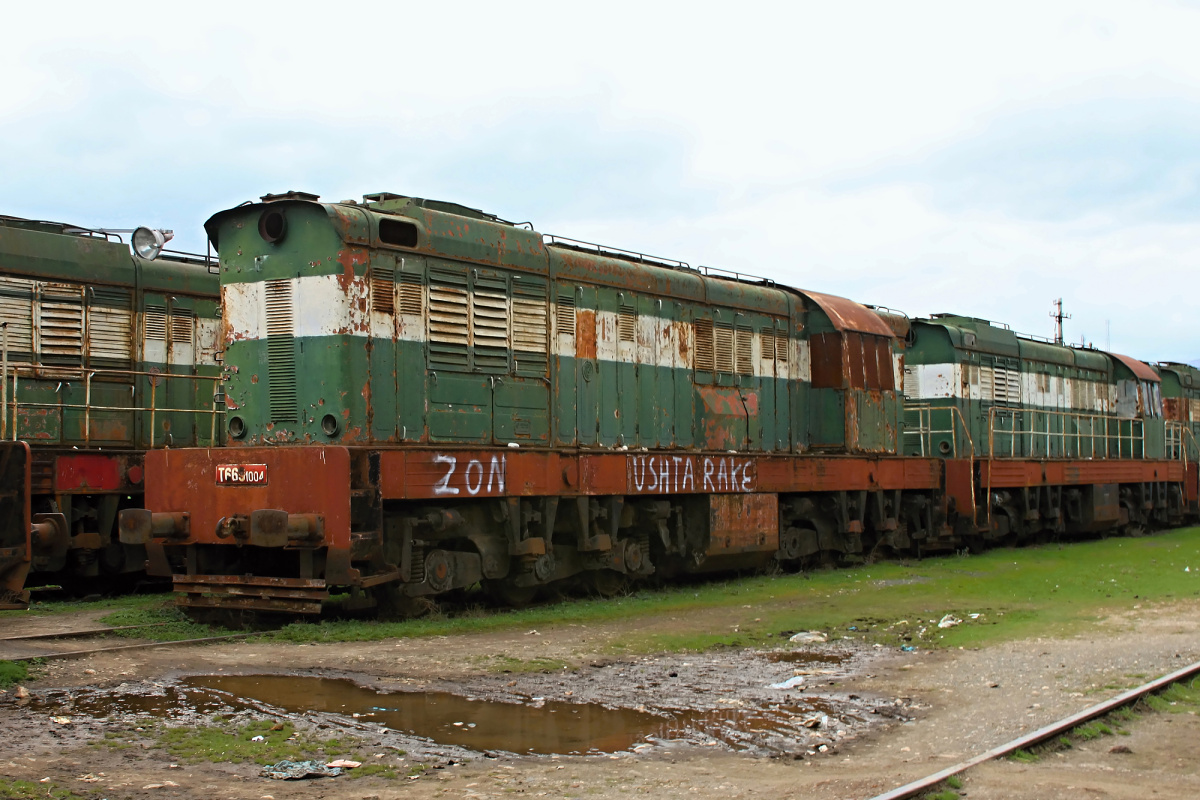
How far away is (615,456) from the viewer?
43.1 ft

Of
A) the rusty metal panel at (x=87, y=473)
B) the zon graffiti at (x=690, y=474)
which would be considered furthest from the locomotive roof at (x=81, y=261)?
the zon graffiti at (x=690, y=474)

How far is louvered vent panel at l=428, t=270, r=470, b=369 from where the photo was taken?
460 inches

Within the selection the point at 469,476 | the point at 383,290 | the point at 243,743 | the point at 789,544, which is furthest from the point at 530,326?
the point at 243,743

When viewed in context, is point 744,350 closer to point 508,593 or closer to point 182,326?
point 508,593

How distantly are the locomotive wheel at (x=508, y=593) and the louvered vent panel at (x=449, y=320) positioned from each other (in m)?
2.39

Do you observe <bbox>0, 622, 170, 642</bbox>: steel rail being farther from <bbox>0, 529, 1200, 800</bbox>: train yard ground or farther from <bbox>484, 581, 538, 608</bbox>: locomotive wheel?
<bbox>484, 581, 538, 608</bbox>: locomotive wheel

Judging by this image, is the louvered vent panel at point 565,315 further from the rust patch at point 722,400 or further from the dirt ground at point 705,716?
the dirt ground at point 705,716

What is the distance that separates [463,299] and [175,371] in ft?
16.5

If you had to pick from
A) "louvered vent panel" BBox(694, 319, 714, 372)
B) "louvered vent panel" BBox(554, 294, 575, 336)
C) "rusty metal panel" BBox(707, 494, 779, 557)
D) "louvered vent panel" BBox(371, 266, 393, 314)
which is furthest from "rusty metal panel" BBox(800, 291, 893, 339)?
"louvered vent panel" BBox(371, 266, 393, 314)

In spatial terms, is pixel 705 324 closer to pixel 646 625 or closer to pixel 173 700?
pixel 646 625

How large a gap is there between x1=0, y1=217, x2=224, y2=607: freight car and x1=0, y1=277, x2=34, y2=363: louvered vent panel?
0.01 m

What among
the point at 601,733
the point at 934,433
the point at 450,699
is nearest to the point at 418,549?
the point at 450,699

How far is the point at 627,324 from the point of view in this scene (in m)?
14.1

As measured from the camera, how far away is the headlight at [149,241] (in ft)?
47.0
